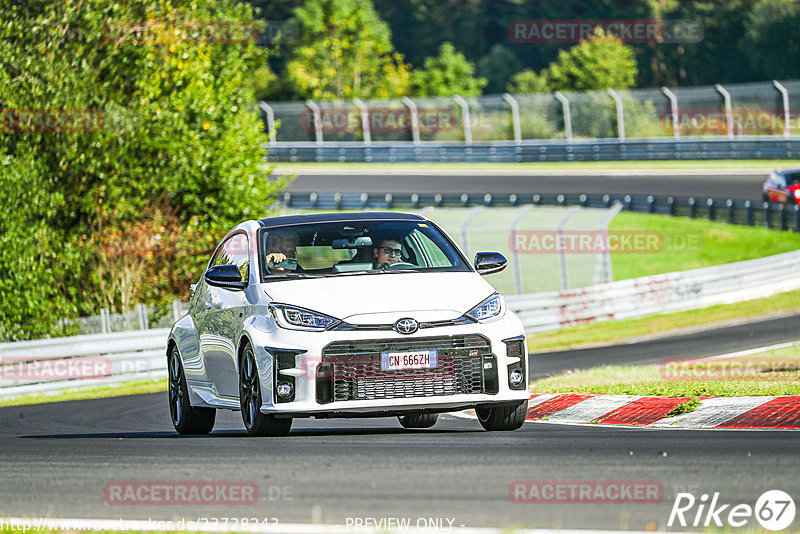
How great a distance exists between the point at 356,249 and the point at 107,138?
1909 cm

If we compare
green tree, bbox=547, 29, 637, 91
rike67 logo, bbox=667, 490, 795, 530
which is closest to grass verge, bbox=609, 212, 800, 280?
rike67 logo, bbox=667, 490, 795, 530

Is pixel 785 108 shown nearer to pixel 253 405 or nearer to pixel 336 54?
pixel 336 54

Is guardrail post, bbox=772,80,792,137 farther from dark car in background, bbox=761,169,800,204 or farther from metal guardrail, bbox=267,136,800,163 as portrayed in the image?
dark car in background, bbox=761,169,800,204

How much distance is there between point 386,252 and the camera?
10.2 metres

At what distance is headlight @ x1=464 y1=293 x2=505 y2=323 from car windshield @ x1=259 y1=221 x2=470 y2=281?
58 centimetres

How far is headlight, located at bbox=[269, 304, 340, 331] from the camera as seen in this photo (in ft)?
29.8

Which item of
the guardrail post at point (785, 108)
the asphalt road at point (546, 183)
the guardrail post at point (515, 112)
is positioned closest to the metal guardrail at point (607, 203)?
the asphalt road at point (546, 183)

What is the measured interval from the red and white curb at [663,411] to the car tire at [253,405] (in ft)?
9.34

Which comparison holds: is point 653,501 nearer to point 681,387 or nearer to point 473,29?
point 681,387

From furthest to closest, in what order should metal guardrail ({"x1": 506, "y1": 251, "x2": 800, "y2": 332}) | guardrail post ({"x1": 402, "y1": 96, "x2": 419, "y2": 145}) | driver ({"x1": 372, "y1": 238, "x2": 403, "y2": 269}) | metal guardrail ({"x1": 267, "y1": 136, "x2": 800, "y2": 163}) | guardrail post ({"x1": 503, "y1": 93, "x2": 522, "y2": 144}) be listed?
A: guardrail post ({"x1": 402, "y1": 96, "x2": 419, "y2": 145}) < guardrail post ({"x1": 503, "y1": 93, "x2": 522, "y2": 144}) < metal guardrail ({"x1": 267, "y1": 136, "x2": 800, "y2": 163}) < metal guardrail ({"x1": 506, "y1": 251, "x2": 800, "y2": 332}) < driver ({"x1": 372, "y1": 238, "x2": 403, "y2": 269})

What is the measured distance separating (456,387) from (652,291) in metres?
21.9

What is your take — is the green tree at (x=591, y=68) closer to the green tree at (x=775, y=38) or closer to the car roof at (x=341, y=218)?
the green tree at (x=775, y=38)

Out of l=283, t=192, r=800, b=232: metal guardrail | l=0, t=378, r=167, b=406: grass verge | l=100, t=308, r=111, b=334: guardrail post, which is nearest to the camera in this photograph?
l=0, t=378, r=167, b=406: grass verge

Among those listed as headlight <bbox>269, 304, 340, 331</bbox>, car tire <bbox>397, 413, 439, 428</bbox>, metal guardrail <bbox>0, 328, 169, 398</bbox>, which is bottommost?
metal guardrail <bbox>0, 328, 169, 398</bbox>
